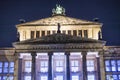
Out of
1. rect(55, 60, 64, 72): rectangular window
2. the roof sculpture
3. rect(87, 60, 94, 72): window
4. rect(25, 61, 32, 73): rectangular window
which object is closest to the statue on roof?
the roof sculpture

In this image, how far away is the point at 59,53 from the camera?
6219 centimetres

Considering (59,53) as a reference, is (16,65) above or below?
below

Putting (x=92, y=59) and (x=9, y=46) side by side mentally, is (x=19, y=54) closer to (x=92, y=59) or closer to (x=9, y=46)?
(x=9, y=46)

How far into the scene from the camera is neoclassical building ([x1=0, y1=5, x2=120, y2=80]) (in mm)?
61031

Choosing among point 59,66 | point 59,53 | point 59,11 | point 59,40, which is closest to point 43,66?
point 59,66

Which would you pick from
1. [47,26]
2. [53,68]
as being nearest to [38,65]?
[53,68]

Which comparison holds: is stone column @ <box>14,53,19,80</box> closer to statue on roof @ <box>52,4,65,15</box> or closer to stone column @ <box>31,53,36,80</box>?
stone column @ <box>31,53,36,80</box>

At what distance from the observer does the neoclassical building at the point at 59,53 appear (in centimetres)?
6103

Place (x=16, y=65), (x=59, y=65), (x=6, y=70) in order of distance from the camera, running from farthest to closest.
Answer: (x=59, y=65)
(x=6, y=70)
(x=16, y=65)

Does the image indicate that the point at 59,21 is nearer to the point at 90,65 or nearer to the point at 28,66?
the point at 90,65

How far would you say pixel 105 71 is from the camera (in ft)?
206

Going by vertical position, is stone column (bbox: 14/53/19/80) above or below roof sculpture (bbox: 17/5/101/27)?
below

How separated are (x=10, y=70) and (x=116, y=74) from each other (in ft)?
63.8

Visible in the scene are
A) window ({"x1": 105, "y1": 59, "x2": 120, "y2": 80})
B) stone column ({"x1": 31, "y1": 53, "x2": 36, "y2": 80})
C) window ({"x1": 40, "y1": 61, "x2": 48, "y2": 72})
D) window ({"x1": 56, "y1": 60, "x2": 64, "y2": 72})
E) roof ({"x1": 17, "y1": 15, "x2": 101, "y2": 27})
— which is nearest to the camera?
stone column ({"x1": 31, "y1": 53, "x2": 36, "y2": 80})
